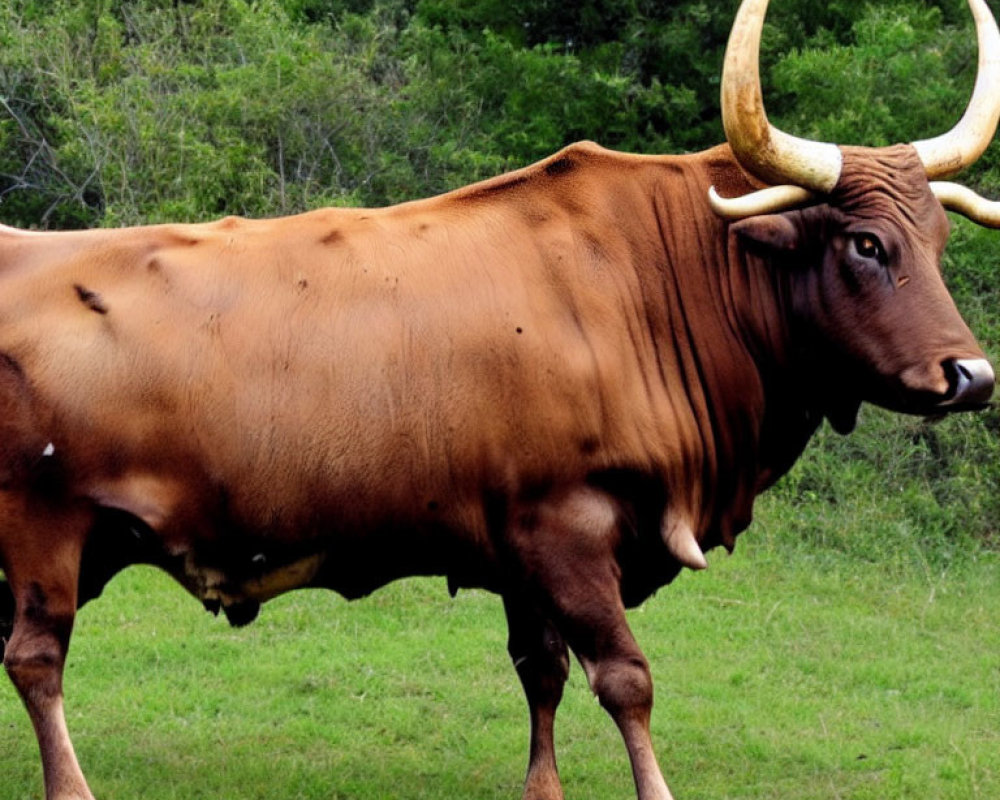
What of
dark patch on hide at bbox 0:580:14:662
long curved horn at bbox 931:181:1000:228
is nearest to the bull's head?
long curved horn at bbox 931:181:1000:228

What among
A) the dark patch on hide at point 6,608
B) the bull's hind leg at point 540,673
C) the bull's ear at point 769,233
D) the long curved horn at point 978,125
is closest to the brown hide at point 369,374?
the bull's ear at point 769,233

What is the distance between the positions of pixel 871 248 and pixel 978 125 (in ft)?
3.01

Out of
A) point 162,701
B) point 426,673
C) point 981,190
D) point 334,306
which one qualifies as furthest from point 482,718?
point 981,190

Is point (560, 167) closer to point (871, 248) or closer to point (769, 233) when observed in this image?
point (769, 233)

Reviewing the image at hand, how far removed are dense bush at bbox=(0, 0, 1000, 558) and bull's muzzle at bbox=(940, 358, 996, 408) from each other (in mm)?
6512

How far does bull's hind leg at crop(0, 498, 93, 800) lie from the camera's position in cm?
602

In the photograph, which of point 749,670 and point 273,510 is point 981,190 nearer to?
point 749,670

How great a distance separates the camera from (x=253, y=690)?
870cm

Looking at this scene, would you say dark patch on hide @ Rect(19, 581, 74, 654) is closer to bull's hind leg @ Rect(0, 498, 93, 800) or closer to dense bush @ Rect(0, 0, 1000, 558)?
bull's hind leg @ Rect(0, 498, 93, 800)

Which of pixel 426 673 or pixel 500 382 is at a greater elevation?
pixel 500 382

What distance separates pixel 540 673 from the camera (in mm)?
7070

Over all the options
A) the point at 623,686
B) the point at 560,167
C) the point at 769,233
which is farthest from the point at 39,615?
the point at 769,233

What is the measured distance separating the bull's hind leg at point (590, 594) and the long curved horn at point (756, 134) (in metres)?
1.34

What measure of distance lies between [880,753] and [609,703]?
2.19m
